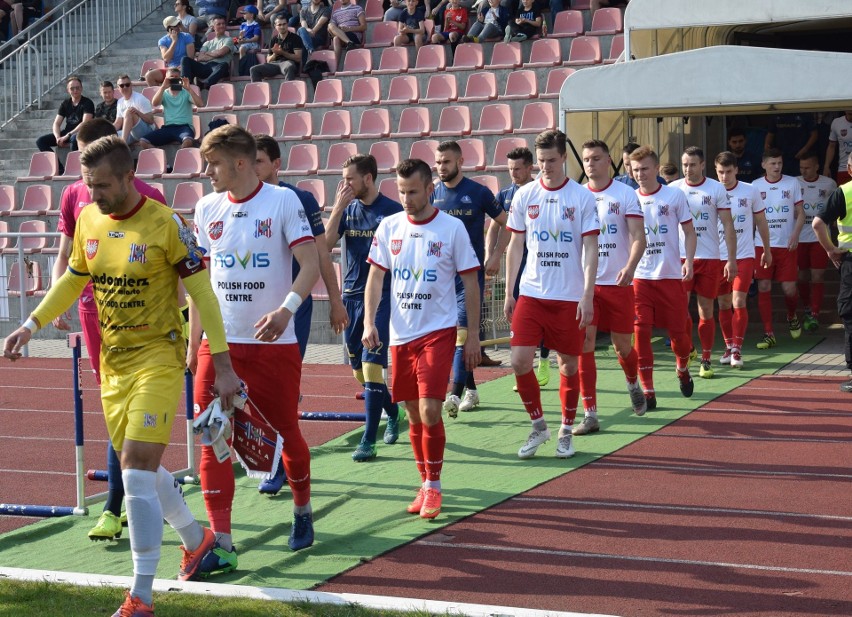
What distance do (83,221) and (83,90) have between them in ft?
61.4

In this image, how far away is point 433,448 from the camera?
23.3ft

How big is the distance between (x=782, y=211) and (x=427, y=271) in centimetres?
847

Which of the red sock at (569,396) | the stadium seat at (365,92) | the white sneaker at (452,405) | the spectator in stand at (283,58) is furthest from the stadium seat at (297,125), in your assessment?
the red sock at (569,396)

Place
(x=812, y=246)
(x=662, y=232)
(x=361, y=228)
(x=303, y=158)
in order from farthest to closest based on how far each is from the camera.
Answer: (x=303, y=158) < (x=812, y=246) < (x=662, y=232) < (x=361, y=228)

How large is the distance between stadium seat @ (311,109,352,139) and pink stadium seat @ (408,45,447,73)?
1.48 meters

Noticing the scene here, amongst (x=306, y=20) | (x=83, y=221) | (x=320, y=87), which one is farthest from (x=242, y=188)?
(x=306, y=20)

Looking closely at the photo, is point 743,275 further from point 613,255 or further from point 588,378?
point 588,378

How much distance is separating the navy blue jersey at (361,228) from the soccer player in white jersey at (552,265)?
104 cm

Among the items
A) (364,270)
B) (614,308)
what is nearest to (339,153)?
(614,308)

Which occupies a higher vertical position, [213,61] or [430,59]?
[213,61]

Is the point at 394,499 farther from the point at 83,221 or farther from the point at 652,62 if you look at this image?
the point at 652,62

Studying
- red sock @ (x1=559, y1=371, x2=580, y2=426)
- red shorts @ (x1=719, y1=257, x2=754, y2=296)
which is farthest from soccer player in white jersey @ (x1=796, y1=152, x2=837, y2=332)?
red sock @ (x1=559, y1=371, x2=580, y2=426)

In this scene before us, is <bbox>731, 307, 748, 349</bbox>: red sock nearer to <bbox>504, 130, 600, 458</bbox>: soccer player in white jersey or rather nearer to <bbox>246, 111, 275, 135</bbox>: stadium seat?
<bbox>504, 130, 600, 458</bbox>: soccer player in white jersey

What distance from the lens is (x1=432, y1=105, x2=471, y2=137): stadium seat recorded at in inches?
731
